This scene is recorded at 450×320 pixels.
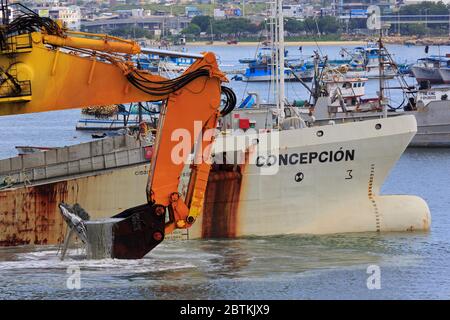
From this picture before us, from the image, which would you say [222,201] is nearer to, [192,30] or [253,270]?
[253,270]

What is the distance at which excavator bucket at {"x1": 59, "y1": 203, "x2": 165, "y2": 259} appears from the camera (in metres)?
30.2

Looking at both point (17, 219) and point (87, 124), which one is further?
point (87, 124)

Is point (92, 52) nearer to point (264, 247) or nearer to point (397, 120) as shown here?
point (264, 247)

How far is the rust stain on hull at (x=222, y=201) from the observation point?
33.7 m

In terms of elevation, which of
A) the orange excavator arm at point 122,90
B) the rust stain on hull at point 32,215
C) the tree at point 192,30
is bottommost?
the tree at point 192,30

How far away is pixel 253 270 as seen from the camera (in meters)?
30.4

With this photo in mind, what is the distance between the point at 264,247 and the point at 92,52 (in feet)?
22.1

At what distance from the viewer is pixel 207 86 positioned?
3041 centimetres

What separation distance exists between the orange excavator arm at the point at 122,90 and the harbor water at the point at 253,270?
1209 mm

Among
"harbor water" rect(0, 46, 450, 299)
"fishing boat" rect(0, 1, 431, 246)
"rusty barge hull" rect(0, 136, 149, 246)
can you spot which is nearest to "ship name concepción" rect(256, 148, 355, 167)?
"fishing boat" rect(0, 1, 431, 246)

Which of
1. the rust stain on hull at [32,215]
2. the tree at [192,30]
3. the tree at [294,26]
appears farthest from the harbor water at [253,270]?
the tree at [192,30]

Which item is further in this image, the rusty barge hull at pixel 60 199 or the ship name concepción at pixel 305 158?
the ship name concepción at pixel 305 158

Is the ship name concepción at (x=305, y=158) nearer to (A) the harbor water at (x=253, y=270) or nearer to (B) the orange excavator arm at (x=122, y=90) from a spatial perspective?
(A) the harbor water at (x=253, y=270)
